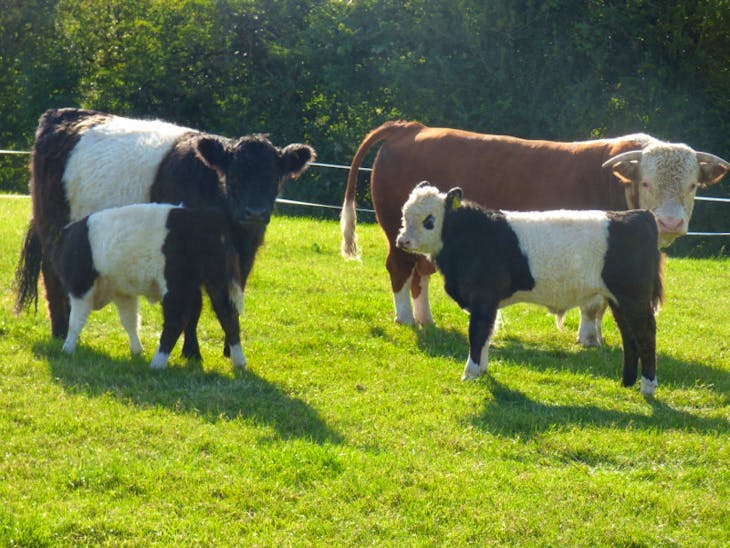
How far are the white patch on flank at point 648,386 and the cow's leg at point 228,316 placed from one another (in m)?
3.10

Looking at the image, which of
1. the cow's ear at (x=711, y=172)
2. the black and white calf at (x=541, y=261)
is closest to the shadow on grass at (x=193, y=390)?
the black and white calf at (x=541, y=261)

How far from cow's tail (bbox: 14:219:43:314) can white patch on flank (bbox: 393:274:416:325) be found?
3.49 metres

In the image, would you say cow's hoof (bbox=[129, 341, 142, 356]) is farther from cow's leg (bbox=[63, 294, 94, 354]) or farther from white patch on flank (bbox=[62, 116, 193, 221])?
white patch on flank (bbox=[62, 116, 193, 221])

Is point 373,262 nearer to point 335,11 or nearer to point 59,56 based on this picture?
point 335,11

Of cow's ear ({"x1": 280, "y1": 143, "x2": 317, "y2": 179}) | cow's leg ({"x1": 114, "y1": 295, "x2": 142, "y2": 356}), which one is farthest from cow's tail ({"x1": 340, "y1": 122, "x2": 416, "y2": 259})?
cow's leg ({"x1": 114, "y1": 295, "x2": 142, "y2": 356})

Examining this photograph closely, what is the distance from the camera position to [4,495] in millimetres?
5520

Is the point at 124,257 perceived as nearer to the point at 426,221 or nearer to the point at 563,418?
the point at 426,221

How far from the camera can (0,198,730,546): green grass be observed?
5.38m

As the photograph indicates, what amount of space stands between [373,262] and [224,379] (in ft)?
21.6

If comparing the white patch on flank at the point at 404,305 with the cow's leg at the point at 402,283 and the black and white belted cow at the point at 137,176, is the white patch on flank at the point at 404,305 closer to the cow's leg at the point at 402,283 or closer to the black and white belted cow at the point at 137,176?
the cow's leg at the point at 402,283

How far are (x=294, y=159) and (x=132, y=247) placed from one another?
1.63 meters

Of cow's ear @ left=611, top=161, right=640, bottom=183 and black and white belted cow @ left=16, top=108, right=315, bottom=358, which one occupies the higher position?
cow's ear @ left=611, top=161, right=640, bottom=183

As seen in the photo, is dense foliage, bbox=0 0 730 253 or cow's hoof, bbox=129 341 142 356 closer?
cow's hoof, bbox=129 341 142 356

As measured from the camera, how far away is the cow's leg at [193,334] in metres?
8.45
